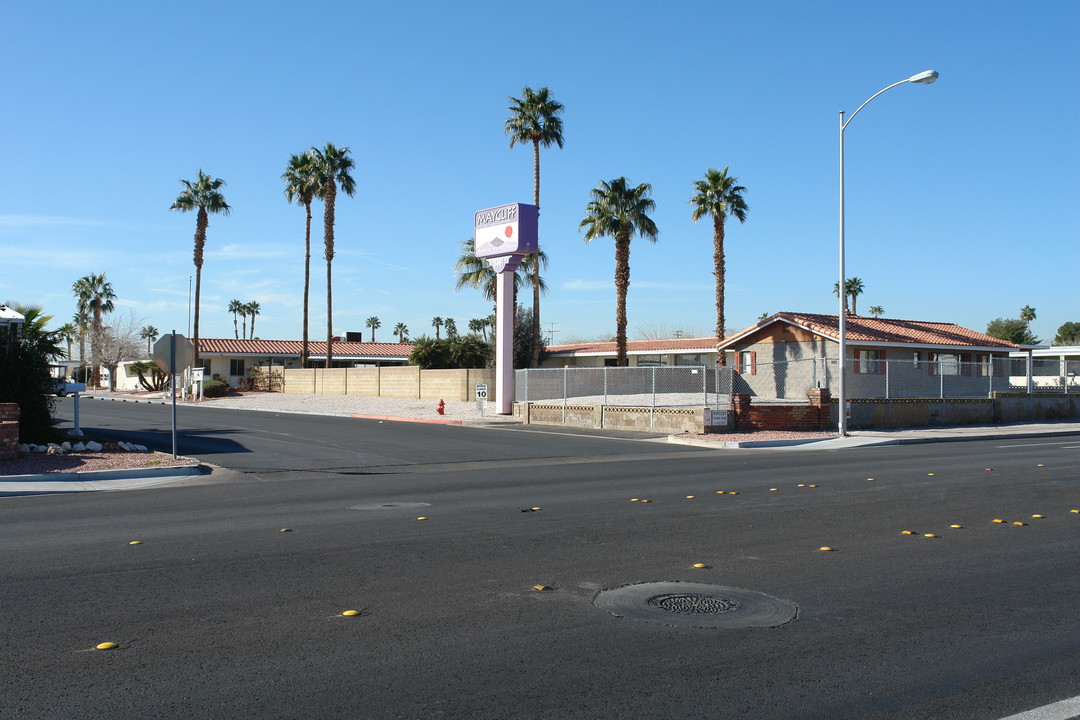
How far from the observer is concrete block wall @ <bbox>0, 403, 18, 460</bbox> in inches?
635

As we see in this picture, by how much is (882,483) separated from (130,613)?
11463 millimetres

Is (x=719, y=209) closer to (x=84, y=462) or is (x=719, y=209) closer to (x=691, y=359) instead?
(x=691, y=359)

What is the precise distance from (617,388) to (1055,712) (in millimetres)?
29569

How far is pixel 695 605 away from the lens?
6.59m

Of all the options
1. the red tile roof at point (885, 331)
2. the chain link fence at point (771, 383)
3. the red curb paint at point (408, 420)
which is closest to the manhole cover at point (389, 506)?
the chain link fence at point (771, 383)

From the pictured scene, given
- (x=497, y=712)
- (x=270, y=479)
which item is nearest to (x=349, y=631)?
(x=497, y=712)

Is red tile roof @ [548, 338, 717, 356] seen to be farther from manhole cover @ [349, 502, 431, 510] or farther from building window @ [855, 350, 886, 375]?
manhole cover @ [349, 502, 431, 510]

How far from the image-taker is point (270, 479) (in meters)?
15.6

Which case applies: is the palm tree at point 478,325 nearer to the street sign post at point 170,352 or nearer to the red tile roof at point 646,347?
the red tile roof at point 646,347

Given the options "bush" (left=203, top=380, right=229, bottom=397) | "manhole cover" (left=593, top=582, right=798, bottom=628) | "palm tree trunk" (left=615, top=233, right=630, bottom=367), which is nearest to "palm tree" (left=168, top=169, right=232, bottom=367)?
"bush" (left=203, top=380, right=229, bottom=397)

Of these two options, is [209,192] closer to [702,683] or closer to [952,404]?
[952,404]

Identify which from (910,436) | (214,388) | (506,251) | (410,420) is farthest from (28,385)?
(214,388)

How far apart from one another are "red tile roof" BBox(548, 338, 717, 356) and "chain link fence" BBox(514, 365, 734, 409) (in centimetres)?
1713

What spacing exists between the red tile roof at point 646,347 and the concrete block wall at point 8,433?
40176mm
